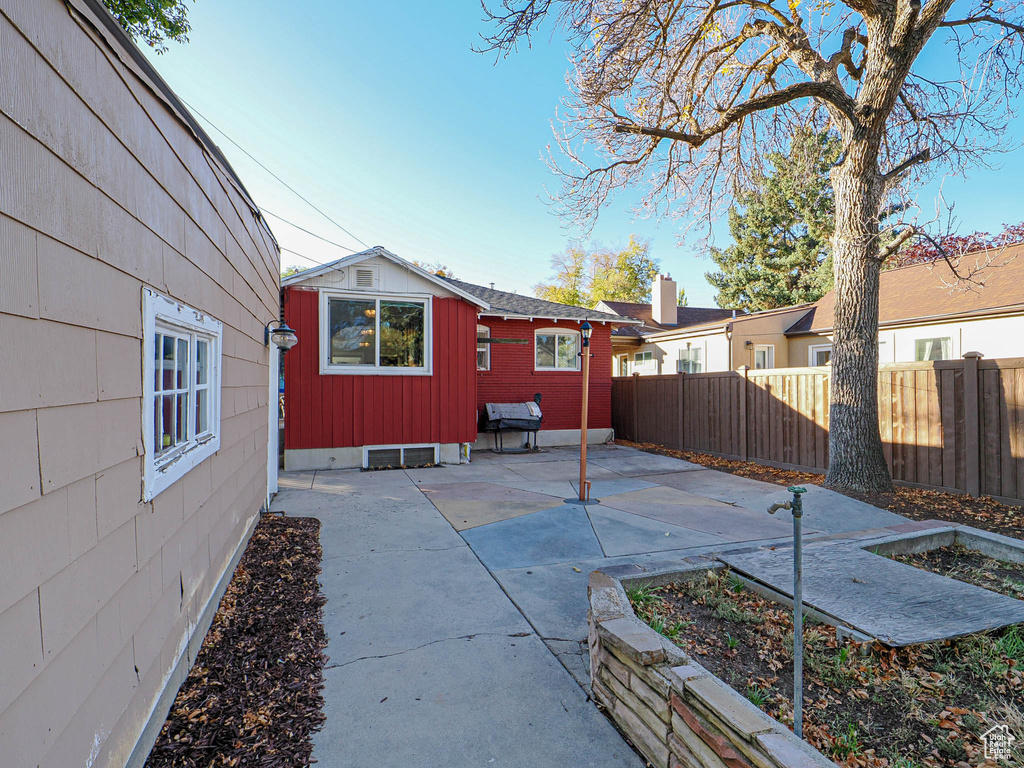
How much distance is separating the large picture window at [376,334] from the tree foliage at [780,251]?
2014 cm

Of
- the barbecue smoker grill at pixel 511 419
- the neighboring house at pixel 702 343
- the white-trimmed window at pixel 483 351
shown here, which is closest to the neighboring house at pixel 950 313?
the neighboring house at pixel 702 343

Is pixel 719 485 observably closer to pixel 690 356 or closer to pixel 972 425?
pixel 972 425

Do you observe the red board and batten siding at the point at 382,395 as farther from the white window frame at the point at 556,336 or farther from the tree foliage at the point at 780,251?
the tree foliage at the point at 780,251

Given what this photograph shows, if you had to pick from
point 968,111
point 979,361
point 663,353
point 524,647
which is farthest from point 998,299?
point 524,647

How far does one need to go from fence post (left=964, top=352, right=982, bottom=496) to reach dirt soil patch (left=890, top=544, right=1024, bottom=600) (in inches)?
119

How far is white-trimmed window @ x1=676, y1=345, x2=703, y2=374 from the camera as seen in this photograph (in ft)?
53.6

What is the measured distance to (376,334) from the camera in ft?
29.1

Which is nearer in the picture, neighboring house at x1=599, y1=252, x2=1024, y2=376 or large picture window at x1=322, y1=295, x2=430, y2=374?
large picture window at x1=322, y1=295, x2=430, y2=374

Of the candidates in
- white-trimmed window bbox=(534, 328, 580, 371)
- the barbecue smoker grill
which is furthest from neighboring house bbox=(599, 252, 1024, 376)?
the barbecue smoker grill

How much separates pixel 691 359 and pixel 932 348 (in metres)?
6.26

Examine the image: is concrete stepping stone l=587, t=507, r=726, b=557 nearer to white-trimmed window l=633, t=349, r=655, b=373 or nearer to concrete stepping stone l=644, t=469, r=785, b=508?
concrete stepping stone l=644, t=469, r=785, b=508

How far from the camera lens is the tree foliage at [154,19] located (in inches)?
343

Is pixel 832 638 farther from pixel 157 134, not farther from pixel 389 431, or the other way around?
pixel 389 431

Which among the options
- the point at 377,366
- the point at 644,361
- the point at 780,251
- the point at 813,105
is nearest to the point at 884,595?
the point at 377,366
